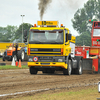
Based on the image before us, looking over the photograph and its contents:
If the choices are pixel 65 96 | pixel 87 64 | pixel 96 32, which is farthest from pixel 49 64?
pixel 96 32

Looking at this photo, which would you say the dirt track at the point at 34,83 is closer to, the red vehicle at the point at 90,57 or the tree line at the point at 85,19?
the red vehicle at the point at 90,57

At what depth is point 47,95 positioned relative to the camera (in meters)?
8.77

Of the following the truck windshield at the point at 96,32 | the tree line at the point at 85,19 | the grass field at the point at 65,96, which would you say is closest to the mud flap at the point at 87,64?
the truck windshield at the point at 96,32

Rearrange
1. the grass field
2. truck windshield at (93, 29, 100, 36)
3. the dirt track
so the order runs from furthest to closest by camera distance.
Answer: truck windshield at (93, 29, 100, 36), the dirt track, the grass field

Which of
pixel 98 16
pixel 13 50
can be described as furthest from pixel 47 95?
pixel 98 16

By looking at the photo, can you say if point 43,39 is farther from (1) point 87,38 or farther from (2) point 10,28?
(2) point 10,28

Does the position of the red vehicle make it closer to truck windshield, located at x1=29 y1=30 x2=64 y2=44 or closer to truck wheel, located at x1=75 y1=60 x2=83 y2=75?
truck wheel, located at x1=75 y1=60 x2=83 y2=75

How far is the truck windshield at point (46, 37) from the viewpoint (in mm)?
15273

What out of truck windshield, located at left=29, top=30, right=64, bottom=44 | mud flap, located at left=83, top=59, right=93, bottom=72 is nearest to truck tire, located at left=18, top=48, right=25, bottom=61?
mud flap, located at left=83, top=59, right=93, bottom=72

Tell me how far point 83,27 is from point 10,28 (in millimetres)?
73021

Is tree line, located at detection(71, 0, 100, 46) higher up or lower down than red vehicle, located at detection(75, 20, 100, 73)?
higher up

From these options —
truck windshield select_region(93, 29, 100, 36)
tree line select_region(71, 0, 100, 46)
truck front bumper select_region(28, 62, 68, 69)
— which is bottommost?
truck front bumper select_region(28, 62, 68, 69)

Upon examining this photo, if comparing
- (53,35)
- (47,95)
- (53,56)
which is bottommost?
(47,95)

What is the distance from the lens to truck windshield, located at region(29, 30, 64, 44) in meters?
15.3
